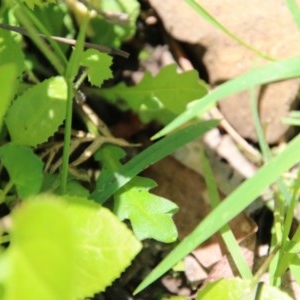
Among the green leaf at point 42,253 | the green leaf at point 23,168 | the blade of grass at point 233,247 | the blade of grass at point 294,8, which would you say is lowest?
the blade of grass at point 233,247

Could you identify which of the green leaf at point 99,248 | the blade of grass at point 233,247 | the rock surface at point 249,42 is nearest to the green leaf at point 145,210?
the blade of grass at point 233,247

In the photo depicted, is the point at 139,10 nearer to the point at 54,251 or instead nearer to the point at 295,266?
the point at 295,266

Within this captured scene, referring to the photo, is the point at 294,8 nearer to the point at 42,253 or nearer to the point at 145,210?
the point at 145,210

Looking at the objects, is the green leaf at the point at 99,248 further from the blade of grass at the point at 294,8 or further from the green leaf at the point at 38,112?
the blade of grass at the point at 294,8

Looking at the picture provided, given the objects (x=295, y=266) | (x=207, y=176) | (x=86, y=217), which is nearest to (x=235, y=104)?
(x=207, y=176)

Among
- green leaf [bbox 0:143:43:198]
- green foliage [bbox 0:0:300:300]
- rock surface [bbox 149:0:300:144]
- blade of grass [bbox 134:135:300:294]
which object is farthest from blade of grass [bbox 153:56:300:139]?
rock surface [bbox 149:0:300:144]
